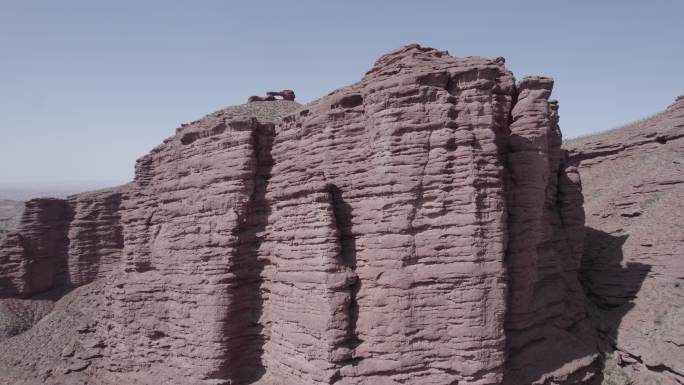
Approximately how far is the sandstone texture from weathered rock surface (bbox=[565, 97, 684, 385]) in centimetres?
15

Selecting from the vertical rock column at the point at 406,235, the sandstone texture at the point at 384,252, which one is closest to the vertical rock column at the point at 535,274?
the sandstone texture at the point at 384,252

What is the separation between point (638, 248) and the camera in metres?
21.5

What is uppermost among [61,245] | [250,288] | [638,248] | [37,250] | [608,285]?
[638,248]

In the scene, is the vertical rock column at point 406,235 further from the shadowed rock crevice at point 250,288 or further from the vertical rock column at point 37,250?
the vertical rock column at point 37,250

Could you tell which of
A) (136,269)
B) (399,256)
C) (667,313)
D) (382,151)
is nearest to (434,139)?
(382,151)

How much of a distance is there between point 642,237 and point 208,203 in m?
22.1

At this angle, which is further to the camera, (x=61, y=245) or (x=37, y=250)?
(x=61, y=245)

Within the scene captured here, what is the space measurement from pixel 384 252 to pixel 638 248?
15.7 metres

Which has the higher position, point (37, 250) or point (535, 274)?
point (535, 274)

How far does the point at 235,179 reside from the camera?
57.3ft

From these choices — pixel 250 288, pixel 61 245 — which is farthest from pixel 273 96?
pixel 61 245

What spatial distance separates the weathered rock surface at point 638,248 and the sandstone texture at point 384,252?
147mm

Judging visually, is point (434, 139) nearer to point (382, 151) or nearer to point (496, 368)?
point (382, 151)

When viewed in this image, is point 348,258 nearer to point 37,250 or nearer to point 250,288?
point 250,288
